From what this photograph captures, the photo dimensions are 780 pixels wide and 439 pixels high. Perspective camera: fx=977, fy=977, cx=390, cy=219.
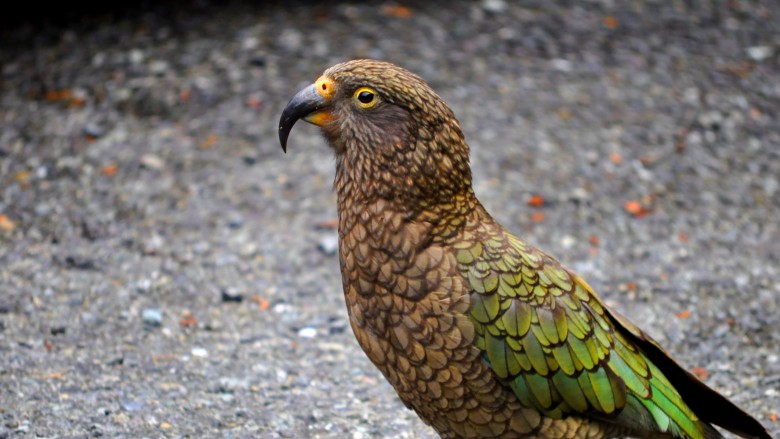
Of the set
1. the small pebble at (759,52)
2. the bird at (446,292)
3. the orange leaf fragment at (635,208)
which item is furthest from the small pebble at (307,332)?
the small pebble at (759,52)

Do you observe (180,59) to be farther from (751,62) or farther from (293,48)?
(751,62)

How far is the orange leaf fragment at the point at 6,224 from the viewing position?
600 cm

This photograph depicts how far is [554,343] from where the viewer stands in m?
3.49

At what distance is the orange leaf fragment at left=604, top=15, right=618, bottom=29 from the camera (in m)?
8.40

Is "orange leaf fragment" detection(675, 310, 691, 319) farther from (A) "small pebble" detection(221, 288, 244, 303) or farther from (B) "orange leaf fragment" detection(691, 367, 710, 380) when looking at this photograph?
(A) "small pebble" detection(221, 288, 244, 303)

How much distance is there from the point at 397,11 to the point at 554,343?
212 inches

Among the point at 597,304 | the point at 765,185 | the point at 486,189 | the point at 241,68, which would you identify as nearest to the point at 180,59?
the point at 241,68

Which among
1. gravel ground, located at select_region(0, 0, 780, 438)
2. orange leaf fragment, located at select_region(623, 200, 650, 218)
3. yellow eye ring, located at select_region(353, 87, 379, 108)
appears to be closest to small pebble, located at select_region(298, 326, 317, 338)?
gravel ground, located at select_region(0, 0, 780, 438)

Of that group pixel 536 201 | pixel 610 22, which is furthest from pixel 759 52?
pixel 536 201

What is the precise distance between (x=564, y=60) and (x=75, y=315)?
4484 millimetres

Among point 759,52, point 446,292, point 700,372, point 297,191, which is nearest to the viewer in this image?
point 446,292

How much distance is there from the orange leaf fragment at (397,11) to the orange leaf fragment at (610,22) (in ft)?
5.57

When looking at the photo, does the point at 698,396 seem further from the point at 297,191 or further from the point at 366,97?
the point at 297,191

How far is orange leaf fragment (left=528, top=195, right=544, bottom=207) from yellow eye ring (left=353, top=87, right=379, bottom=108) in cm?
313
